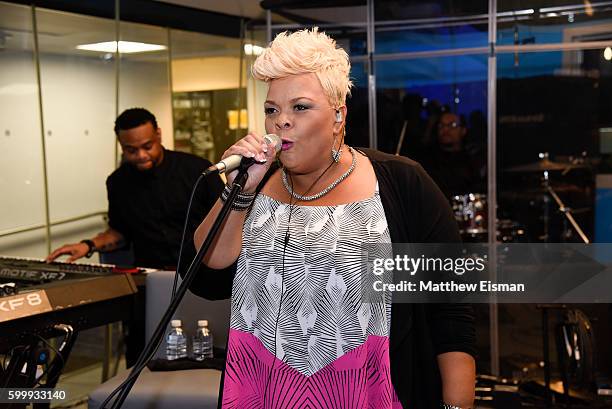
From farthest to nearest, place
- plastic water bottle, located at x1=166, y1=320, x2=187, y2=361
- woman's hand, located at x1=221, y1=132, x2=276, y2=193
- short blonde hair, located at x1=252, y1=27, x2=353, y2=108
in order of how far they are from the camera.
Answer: plastic water bottle, located at x1=166, y1=320, x2=187, y2=361
short blonde hair, located at x1=252, y1=27, x2=353, y2=108
woman's hand, located at x1=221, y1=132, x2=276, y2=193

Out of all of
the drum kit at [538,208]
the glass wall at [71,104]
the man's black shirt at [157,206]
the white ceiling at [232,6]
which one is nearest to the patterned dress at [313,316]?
the man's black shirt at [157,206]

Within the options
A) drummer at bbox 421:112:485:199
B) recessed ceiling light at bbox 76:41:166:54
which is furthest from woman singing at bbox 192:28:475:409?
recessed ceiling light at bbox 76:41:166:54

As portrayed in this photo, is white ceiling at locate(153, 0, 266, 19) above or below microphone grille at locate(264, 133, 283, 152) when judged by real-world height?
above

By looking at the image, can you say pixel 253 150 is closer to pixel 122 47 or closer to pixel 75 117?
pixel 75 117

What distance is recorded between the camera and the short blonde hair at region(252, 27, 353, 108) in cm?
157

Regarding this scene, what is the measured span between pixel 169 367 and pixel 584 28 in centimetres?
407

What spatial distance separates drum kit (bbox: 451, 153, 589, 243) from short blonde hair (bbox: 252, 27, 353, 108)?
4089mm

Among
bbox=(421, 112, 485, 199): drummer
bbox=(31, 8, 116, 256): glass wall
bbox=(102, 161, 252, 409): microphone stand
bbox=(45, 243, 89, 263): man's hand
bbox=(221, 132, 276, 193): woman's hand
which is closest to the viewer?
bbox=(102, 161, 252, 409): microphone stand

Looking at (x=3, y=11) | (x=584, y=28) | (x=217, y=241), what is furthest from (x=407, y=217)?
(x=584, y=28)

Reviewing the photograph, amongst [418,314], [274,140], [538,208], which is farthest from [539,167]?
[274,140]

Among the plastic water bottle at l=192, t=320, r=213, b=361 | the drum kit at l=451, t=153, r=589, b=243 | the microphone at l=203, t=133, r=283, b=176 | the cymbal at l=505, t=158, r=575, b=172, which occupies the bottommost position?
the plastic water bottle at l=192, t=320, r=213, b=361

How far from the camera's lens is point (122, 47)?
19.9 ft

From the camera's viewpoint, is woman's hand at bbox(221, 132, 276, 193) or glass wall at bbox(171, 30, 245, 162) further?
glass wall at bbox(171, 30, 245, 162)

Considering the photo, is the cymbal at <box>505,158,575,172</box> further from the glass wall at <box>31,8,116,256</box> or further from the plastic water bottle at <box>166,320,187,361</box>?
the plastic water bottle at <box>166,320,187,361</box>
